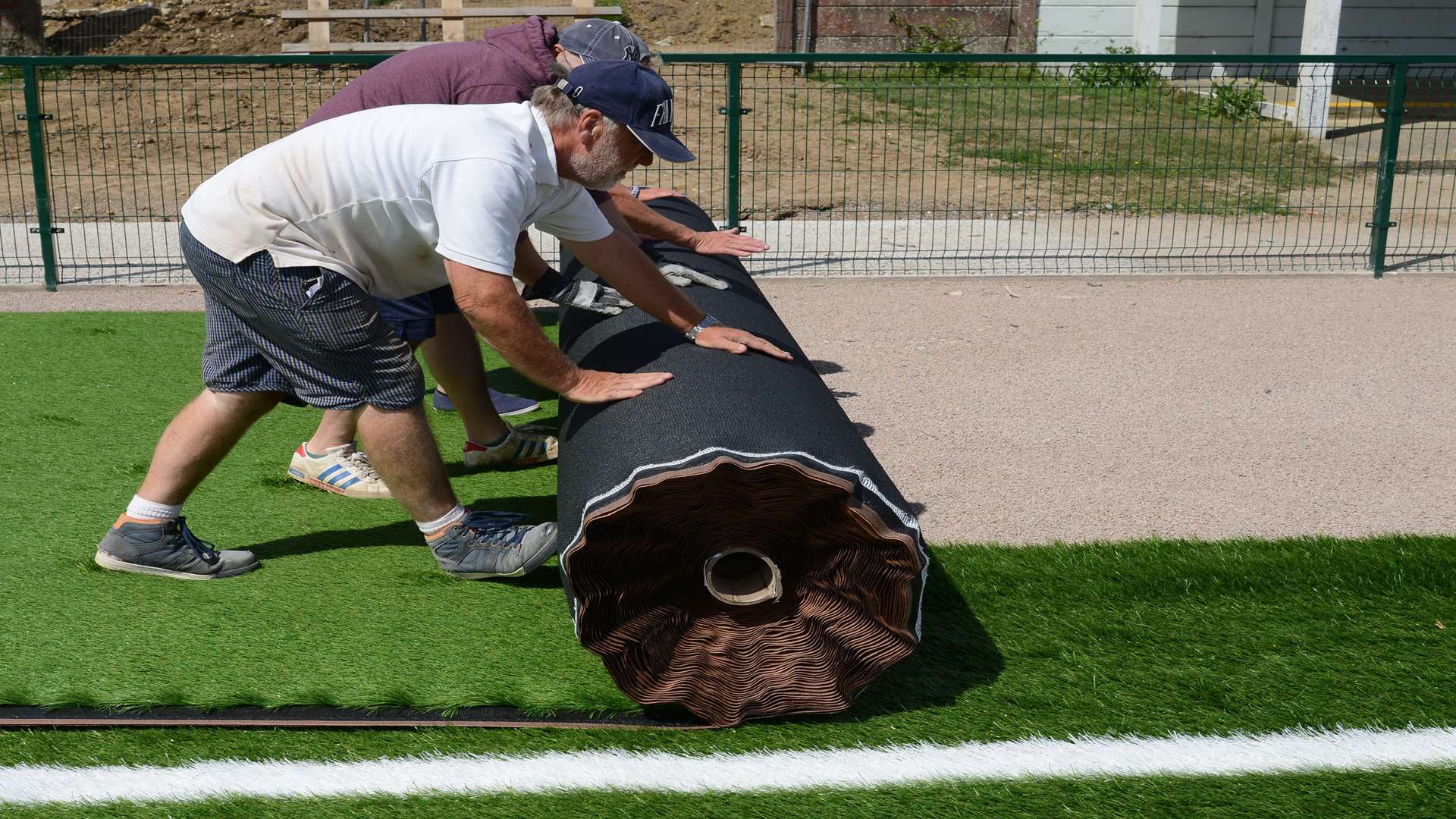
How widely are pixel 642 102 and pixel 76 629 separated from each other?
200 centimetres

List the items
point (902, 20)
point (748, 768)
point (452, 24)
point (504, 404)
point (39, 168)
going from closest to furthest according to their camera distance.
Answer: point (748, 768)
point (504, 404)
point (39, 168)
point (452, 24)
point (902, 20)

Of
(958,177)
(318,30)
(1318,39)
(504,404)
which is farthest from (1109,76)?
(318,30)

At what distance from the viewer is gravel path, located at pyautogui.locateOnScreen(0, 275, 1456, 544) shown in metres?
4.64

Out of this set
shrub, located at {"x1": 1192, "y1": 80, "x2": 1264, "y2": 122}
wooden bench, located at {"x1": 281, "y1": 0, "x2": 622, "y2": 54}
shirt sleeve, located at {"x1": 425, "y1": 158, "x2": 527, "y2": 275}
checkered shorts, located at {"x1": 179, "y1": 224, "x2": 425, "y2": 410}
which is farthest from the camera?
wooden bench, located at {"x1": 281, "y1": 0, "x2": 622, "y2": 54}

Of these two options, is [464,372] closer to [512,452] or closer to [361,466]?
[512,452]

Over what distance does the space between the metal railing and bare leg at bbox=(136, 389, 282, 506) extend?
12.6 feet

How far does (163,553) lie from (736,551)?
173cm

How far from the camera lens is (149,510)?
3.68 meters

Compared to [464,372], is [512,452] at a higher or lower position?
lower

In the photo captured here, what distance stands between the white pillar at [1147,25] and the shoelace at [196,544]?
14349 mm

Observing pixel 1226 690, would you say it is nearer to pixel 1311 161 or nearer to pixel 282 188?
pixel 282 188

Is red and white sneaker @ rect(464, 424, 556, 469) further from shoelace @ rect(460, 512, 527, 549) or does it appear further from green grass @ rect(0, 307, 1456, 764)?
shoelace @ rect(460, 512, 527, 549)

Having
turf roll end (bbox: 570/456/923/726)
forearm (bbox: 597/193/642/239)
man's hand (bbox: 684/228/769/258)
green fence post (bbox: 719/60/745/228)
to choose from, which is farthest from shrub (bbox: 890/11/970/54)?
turf roll end (bbox: 570/456/923/726)

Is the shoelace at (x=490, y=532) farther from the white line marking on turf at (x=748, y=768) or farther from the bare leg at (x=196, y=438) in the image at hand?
the white line marking on turf at (x=748, y=768)
